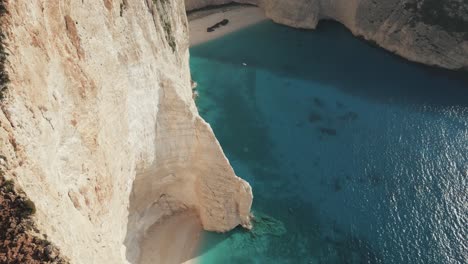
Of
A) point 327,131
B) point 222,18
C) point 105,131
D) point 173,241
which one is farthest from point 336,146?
point 222,18

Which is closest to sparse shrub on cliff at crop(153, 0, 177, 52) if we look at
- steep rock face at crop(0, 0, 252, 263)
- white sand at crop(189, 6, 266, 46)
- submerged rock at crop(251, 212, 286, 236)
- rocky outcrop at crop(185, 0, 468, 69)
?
steep rock face at crop(0, 0, 252, 263)

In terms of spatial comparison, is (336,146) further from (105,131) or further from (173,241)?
(105,131)

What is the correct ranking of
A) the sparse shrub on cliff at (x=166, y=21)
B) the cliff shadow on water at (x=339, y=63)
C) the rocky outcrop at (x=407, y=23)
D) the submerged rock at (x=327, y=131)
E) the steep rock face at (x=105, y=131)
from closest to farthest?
the steep rock face at (x=105, y=131) → the sparse shrub on cliff at (x=166, y=21) → the submerged rock at (x=327, y=131) → the cliff shadow on water at (x=339, y=63) → the rocky outcrop at (x=407, y=23)

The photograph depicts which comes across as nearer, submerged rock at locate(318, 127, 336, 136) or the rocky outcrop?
submerged rock at locate(318, 127, 336, 136)

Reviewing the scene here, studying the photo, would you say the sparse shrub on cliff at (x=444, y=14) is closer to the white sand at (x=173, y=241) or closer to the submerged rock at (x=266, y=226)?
the submerged rock at (x=266, y=226)

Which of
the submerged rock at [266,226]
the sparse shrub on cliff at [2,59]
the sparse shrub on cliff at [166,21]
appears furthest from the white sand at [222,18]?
the sparse shrub on cliff at [2,59]

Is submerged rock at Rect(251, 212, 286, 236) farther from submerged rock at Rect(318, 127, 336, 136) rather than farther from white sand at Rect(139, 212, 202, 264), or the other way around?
submerged rock at Rect(318, 127, 336, 136)
